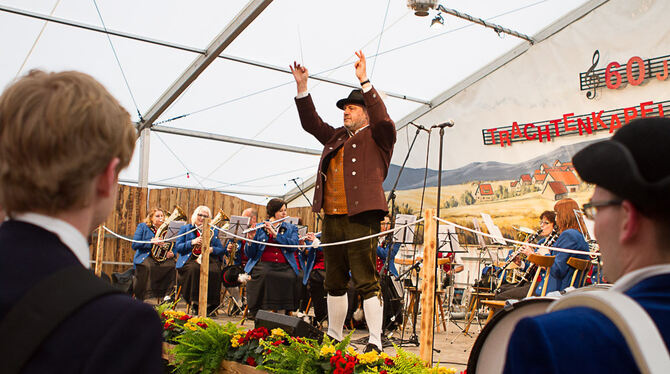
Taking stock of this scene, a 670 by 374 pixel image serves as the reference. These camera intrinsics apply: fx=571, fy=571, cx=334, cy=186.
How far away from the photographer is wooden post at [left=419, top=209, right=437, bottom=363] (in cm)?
295

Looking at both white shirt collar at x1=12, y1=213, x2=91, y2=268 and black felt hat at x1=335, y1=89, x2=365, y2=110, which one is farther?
black felt hat at x1=335, y1=89, x2=365, y2=110

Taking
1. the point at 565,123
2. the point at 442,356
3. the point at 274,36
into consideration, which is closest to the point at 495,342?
the point at 442,356

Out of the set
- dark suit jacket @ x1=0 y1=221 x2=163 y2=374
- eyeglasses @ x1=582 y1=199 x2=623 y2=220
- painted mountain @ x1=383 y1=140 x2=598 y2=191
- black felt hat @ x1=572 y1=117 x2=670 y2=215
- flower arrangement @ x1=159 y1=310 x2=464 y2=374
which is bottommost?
flower arrangement @ x1=159 y1=310 x2=464 y2=374

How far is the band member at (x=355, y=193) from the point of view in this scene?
3.47m

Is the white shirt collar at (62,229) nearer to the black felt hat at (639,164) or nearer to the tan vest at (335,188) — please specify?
the black felt hat at (639,164)

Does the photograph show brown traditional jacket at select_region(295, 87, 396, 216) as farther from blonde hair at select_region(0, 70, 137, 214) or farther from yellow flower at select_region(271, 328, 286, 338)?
blonde hair at select_region(0, 70, 137, 214)

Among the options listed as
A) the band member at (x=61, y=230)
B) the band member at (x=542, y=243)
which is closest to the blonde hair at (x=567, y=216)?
the band member at (x=542, y=243)

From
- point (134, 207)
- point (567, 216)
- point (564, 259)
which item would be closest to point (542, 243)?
point (567, 216)

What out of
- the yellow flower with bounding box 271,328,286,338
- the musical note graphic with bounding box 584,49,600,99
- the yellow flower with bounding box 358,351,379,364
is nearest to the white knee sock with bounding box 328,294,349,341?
the yellow flower with bounding box 271,328,286,338

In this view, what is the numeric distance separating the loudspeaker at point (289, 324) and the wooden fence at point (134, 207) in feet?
20.2

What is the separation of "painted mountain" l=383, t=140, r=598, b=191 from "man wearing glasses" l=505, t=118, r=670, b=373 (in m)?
7.89

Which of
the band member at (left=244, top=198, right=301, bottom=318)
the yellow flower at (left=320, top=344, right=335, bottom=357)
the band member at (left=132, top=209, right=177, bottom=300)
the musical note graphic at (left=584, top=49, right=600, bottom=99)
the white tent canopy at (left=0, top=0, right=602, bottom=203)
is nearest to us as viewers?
the yellow flower at (left=320, top=344, right=335, bottom=357)

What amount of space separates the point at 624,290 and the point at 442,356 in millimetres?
4204

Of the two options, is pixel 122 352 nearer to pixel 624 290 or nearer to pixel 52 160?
pixel 52 160
